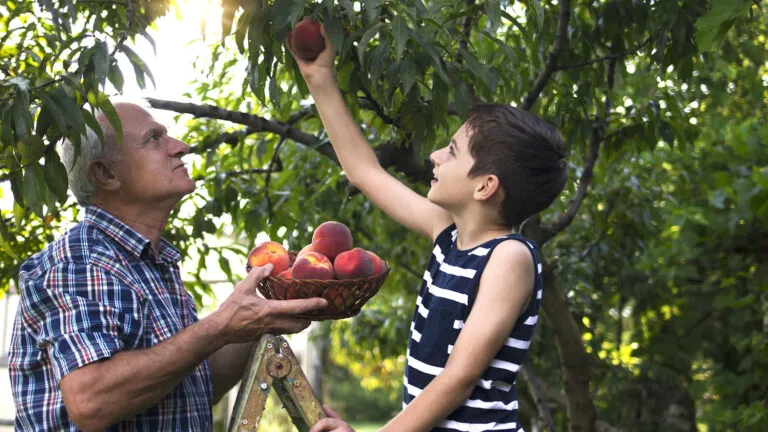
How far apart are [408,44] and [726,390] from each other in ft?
13.2

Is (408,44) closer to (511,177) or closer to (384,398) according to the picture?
(511,177)

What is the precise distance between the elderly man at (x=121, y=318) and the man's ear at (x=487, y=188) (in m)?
0.43

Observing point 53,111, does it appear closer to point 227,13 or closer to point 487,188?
point 227,13

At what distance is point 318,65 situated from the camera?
230cm

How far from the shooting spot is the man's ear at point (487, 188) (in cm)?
207

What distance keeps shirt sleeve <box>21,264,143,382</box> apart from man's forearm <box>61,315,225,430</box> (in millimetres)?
31

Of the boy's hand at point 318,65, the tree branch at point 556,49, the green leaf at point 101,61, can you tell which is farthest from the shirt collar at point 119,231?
the tree branch at point 556,49

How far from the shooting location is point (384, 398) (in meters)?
20.4

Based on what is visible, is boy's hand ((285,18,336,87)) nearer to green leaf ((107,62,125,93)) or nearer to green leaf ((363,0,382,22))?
green leaf ((363,0,382,22))

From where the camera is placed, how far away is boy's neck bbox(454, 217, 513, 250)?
2.10m

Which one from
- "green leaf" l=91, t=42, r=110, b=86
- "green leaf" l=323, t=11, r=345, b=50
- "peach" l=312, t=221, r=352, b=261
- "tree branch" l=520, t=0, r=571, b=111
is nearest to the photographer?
"green leaf" l=91, t=42, r=110, b=86

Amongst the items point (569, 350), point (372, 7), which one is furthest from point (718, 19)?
point (569, 350)

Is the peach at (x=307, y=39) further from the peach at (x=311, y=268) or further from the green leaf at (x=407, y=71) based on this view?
the peach at (x=311, y=268)

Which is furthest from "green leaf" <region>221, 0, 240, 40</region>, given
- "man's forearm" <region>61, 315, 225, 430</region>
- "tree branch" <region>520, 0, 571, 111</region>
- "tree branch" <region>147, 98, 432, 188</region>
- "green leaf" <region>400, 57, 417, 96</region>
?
"tree branch" <region>520, 0, 571, 111</region>
